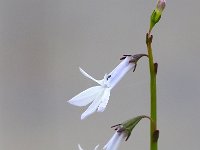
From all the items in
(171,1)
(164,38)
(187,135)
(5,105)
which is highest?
(171,1)

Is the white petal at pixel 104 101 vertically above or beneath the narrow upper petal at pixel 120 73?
beneath

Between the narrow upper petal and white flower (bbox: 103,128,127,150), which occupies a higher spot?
the narrow upper petal

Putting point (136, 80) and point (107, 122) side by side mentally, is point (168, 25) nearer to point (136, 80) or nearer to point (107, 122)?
point (136, 80)

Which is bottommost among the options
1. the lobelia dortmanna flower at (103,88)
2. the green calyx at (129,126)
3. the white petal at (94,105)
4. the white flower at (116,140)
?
the white flower at (116,140)

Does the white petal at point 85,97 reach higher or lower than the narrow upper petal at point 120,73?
lower

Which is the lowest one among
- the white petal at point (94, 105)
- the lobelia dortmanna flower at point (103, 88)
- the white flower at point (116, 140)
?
the white flower at point (116, 140)

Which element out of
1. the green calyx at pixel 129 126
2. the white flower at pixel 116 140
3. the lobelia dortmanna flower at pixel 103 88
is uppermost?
the lobelia dortmanna flower at pixel 103 88

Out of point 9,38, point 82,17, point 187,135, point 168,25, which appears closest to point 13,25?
point 9,38

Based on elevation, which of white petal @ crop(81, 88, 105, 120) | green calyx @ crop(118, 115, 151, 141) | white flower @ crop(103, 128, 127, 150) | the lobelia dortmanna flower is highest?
the lobelia dortmanna flower
